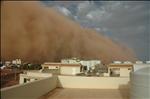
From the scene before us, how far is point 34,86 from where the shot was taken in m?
6.40

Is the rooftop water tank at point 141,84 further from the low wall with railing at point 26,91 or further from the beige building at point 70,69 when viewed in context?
the beige building at point 70,69

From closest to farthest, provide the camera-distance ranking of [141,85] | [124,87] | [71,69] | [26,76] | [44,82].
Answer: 1. [141,85]
2. [44,82]
3. [124,87]
4. [26,76]
5. [71,69]

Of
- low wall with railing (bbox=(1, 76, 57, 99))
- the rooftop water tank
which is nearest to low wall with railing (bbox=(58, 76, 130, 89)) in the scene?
low wall with railing (bbox=(1, 76, 57, 99))

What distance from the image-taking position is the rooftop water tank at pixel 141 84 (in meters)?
5.20

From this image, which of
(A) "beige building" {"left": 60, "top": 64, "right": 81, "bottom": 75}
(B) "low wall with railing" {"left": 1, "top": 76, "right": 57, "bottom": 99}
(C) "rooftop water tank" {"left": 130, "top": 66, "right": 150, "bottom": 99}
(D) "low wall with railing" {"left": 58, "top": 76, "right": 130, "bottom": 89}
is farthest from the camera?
(A) "beige building" {"left": 60, "top": 64, "right": 81, "bottom": 75}

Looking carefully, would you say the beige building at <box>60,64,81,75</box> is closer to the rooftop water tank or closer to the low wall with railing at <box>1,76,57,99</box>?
the low wall with railing at <box>1,76,57,99</box>

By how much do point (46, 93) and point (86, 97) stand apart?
1.30 m

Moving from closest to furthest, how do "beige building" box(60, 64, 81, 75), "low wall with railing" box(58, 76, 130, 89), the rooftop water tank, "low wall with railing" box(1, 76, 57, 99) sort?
"low wall with railing" box(1, 76, 57, 99)
the rooftop water tank
"low wall with railing" box(58, 76, 130, 89)
"beige building" box(60, 64, 81, 75)

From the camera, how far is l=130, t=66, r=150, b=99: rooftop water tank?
520cm

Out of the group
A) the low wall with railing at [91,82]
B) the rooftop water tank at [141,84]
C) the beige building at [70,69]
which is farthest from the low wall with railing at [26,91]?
the beige building at [70,69]

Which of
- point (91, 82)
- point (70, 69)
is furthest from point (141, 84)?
point (70, 69)

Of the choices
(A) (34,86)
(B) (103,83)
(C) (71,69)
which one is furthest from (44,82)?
(C) (71,69)

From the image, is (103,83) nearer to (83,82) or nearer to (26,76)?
(83,82)

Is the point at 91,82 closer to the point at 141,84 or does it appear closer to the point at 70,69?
the point at 141,84
